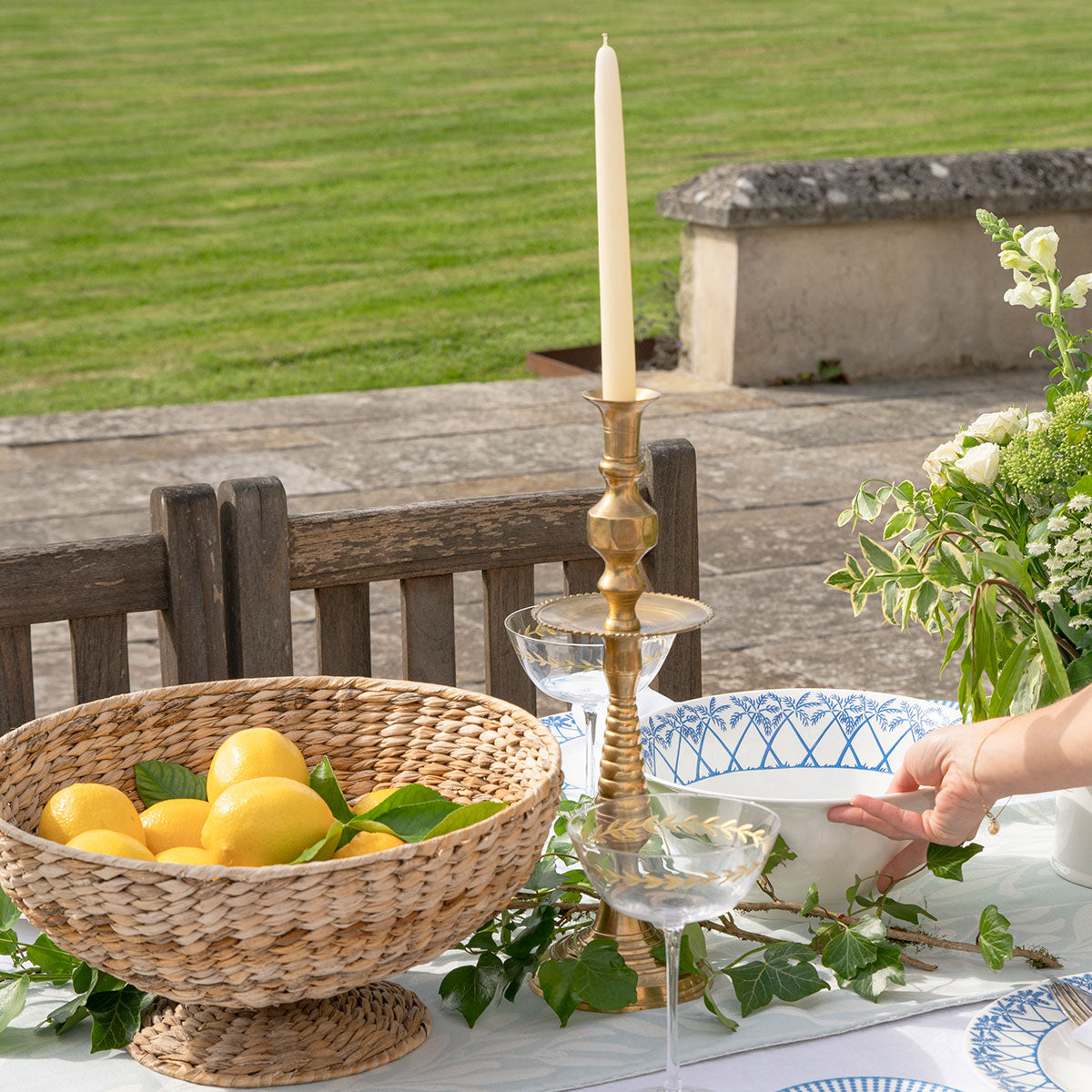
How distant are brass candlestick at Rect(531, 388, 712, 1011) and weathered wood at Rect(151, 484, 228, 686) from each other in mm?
661

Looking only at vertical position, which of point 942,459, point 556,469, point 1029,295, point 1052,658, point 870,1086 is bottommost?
point 556,469

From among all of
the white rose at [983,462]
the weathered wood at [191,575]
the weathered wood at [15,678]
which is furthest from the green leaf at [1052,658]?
the weathered wood at [15,678]

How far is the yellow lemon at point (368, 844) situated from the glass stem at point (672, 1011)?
0.72 feet

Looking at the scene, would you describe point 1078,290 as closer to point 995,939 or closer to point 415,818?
point 995,939

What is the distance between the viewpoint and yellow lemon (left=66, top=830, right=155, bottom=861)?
3.42ft

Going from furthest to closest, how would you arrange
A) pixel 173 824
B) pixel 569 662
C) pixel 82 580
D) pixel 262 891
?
pixel 82 580
pixel 569 662
pixel 173 824
pixel 262 891

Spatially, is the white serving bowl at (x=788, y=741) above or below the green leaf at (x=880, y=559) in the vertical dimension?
below

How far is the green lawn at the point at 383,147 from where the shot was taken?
9.30m

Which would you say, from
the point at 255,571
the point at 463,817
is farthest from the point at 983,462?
the point at 255,571

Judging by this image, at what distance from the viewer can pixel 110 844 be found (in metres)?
1.04

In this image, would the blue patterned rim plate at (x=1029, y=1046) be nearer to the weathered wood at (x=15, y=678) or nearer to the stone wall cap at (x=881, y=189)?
the weathered wood at (x=15, y=678)

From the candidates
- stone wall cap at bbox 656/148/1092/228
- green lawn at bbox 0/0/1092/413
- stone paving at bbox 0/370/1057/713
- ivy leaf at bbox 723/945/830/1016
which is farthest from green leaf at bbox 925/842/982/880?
green lawn at bbox 0/0/1092/413

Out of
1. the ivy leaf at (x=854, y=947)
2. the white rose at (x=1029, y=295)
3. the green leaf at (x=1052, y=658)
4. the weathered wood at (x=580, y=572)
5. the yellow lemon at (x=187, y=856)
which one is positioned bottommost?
the ivy leaf at (x=854, y=947)

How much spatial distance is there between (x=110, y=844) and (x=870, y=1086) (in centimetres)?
56
